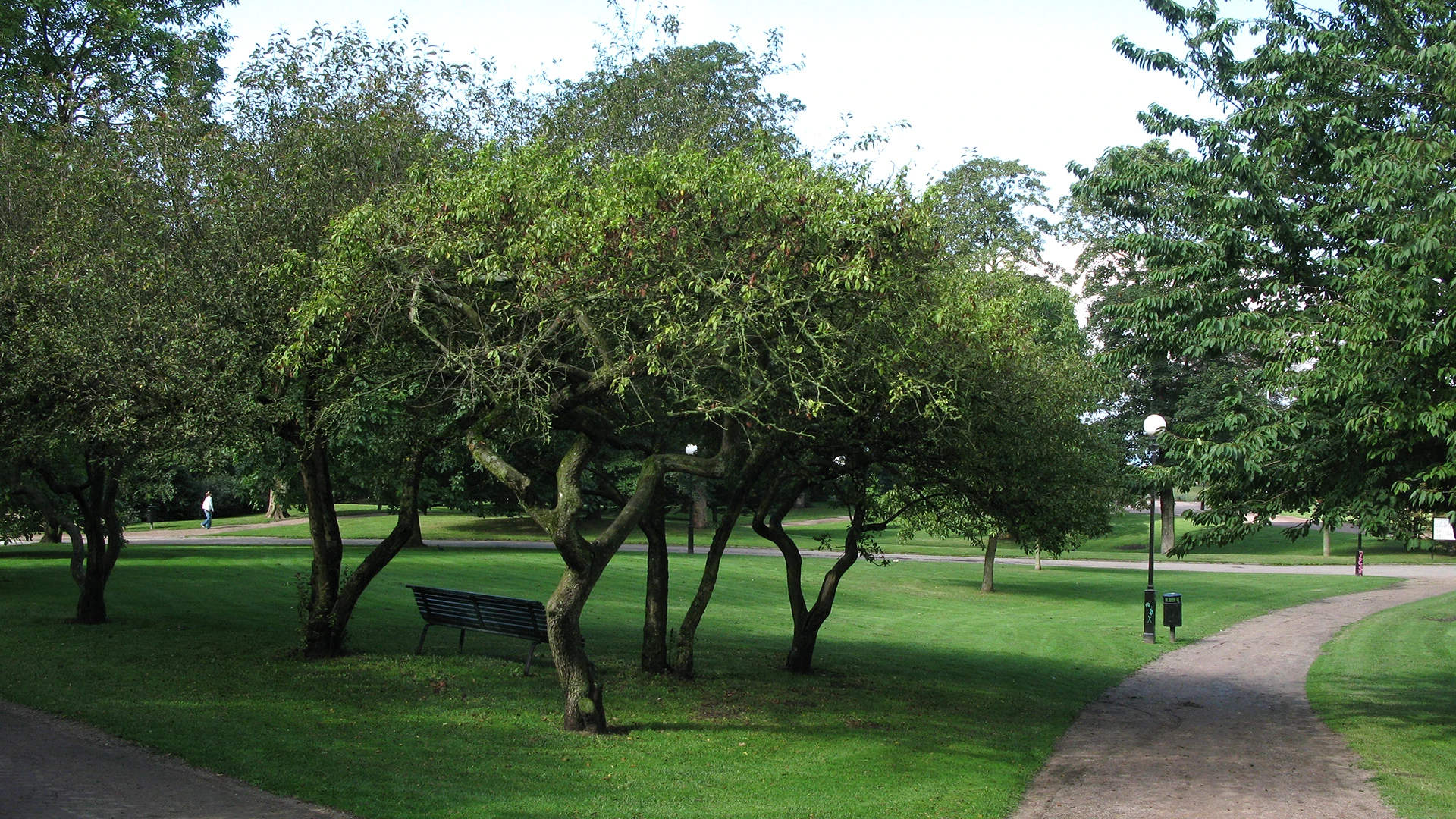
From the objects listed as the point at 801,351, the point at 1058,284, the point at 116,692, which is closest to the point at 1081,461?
the point at 801,351

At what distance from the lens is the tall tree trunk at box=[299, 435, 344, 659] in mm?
13273

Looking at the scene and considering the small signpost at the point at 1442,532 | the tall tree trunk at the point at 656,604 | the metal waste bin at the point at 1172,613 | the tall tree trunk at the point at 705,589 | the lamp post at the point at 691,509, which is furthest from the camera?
the metal waste bin at the point at 1172,613

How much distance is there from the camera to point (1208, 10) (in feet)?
39.4

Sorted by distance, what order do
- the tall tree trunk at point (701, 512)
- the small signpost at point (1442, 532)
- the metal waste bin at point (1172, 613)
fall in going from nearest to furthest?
the small signpost at point (1442, 532) < the metal waste bin at point (1172, 613) < the tall tree trunk at point (701, 512)

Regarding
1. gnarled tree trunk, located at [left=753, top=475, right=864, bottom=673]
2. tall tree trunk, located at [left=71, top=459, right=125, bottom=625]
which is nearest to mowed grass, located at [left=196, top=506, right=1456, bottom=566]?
tall tree trunk, located at [left=71, top=459, right=125, bottom=625]

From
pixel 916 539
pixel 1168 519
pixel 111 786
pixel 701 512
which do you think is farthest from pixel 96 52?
pixel 1168 519

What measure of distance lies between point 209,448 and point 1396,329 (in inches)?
443

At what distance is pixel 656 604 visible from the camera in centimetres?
1429

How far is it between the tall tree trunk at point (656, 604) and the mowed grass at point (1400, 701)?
26.7ft

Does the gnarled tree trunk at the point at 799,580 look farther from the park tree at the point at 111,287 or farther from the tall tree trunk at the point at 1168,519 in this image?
the tall tree trunk at the point at 1168,519

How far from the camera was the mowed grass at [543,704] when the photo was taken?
29.0 ft

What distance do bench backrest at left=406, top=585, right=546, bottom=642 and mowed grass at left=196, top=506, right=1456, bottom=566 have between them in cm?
2678

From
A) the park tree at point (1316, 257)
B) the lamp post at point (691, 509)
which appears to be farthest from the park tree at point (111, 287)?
the park tree at point (1316, 257)

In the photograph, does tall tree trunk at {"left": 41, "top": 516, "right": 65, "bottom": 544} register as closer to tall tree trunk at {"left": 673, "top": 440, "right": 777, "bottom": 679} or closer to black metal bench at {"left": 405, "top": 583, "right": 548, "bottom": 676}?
black metal bench at {"left": 405, "top": 583, "right": 548, "bottom": 676}
